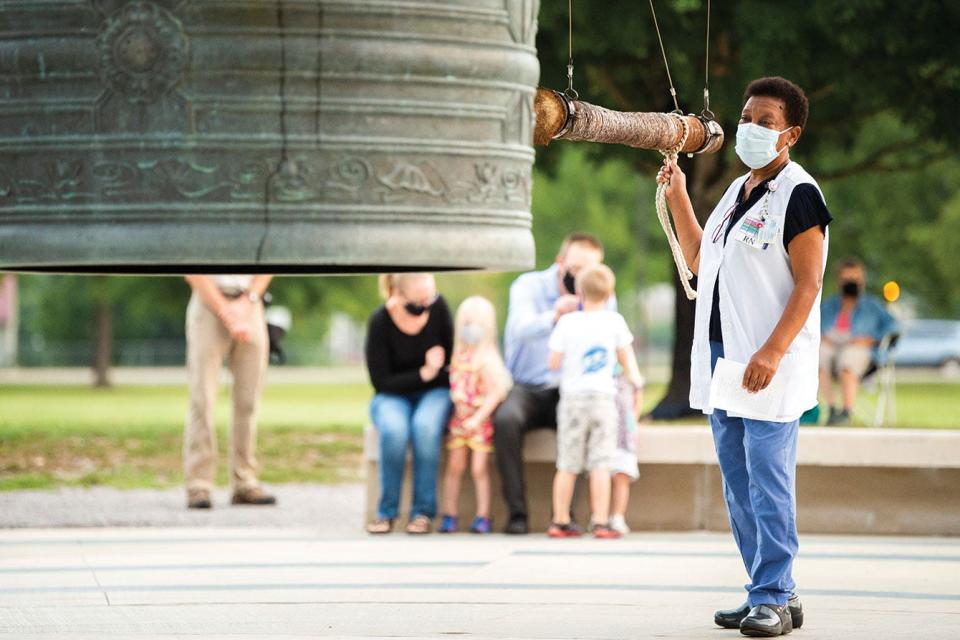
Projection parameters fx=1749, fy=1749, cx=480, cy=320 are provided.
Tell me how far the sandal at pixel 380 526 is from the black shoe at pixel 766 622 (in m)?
4.42

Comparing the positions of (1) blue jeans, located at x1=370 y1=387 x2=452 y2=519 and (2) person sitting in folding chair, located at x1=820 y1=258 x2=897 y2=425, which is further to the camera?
(2) person sitting in folding chair, located at x1=820 y1=258 x2=897 y2=425

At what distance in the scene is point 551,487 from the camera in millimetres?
10680

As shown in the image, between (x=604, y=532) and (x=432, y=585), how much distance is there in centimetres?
256

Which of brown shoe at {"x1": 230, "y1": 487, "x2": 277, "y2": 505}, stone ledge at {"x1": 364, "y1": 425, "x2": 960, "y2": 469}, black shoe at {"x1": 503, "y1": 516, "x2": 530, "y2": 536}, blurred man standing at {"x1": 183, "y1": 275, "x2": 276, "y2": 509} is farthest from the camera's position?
brown shoe at {"x1": 230, "y1": 487, "x2": 277, "y2": 505}

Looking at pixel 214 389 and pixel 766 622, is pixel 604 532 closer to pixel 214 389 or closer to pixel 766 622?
pixel 214 389

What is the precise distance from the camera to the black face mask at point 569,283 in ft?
35.7

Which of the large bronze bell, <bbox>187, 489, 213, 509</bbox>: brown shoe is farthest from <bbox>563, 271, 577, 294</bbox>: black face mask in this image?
the large bronze bell

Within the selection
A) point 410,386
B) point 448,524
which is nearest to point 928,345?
point 410,386

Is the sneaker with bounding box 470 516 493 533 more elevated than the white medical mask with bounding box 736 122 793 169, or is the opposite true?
the white medical mask with bounding box 736 122 793 169

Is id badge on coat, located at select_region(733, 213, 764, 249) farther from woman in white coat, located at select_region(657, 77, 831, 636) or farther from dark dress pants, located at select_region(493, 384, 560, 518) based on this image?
dark dress pants, located at select_region(493, 384, 560, 518)

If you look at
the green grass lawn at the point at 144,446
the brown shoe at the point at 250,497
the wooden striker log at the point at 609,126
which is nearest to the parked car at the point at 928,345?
the green grass lawn at the point at 144,446

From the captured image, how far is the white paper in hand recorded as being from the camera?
606 centimetres

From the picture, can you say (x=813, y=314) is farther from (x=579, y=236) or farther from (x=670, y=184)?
(x=579, y=236)

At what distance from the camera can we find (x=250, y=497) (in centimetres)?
1191
